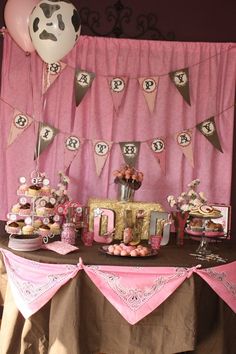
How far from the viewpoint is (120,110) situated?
10.8 feet

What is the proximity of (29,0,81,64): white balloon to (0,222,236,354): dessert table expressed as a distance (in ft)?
3.76

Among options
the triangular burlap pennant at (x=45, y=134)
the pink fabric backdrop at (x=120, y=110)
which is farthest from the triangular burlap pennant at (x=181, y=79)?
the triangular burlap pennant at (x=45, y=134)

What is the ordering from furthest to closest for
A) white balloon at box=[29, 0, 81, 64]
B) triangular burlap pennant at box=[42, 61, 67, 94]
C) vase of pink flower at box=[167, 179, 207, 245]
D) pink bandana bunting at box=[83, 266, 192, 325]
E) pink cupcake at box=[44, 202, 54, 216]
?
1. triangular burlap pennant at box=[42, 61, 67, 94]
2. vase of pink flower at box=[167, 179, 207, 245]
3. pink cupcake at box=[44, 202, 54, 216]
4. white balloon at box=[29, 0, 81, 64]
5. pink bandana bunting at box=[83, 266, 192, 325]

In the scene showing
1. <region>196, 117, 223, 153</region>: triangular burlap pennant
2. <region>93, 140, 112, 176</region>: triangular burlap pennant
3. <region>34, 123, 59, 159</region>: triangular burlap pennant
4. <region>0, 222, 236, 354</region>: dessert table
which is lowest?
<region>0, 222, 236, 354</region>: dessert table

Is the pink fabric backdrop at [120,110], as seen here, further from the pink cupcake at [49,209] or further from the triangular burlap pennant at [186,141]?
the pink cupcake at [49,209]

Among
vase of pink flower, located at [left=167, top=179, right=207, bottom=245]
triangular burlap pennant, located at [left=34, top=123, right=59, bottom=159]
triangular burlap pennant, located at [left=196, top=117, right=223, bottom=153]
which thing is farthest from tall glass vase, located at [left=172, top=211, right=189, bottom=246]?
triangular burlap pennant, located at [left=34, top=123, right=59, bottom=159]

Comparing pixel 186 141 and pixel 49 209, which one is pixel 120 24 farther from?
pixel 49 209

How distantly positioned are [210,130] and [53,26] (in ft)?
4.69

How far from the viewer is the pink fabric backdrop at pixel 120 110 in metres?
3.24

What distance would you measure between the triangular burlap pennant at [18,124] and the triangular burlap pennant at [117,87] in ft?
2.06

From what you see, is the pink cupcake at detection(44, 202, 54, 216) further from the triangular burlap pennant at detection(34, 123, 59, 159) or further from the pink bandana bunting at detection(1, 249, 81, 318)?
the triangular burlap pennant at detection(34, 123, 59, 159)

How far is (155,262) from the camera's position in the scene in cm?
232

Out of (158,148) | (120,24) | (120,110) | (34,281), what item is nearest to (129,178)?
(158,148)

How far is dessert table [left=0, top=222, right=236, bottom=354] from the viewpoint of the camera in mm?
2198
